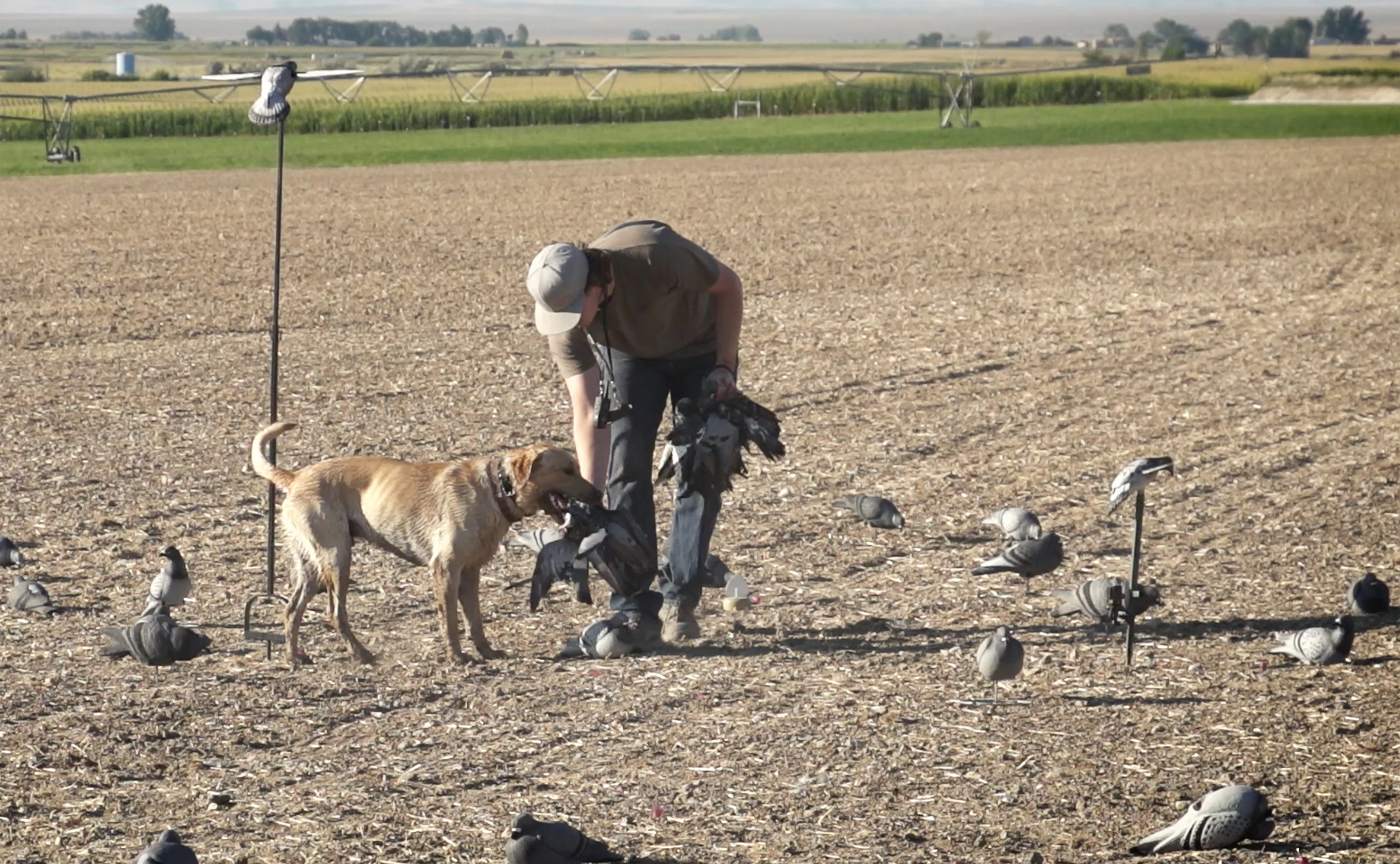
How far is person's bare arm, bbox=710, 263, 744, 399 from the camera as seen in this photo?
316 inches

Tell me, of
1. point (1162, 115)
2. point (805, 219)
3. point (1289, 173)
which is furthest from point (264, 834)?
point (1162, 115)

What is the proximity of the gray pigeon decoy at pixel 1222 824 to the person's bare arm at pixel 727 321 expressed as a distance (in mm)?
2932

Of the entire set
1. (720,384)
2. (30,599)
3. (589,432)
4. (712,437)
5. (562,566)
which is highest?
(720,384)

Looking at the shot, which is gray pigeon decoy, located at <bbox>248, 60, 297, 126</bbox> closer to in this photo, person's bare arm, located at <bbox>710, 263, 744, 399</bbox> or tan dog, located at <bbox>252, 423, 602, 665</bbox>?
tan dog, located at <bbox>252, 423, 602, 665</bbox>

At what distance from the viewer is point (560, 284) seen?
7.32 metres

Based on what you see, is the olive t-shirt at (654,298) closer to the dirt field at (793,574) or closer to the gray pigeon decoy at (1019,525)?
the dirt field at (793,574)

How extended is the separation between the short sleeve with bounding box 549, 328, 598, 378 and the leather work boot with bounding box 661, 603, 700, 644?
1196mm

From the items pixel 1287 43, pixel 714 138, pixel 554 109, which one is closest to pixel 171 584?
pixel 714 138

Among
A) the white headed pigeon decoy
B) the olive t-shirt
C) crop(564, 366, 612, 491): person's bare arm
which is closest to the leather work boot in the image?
crop(564, 366, 612, 491): person's bare arm

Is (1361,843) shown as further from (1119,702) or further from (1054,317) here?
(1054,317)

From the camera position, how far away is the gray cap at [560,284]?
289 inches

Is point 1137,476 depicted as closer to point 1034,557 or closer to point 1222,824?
point 1222,824

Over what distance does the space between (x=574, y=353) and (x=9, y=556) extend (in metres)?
3.41

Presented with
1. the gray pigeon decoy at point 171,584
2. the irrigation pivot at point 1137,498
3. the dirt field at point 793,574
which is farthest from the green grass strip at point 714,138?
the irrigation pivot at point 1137,498
